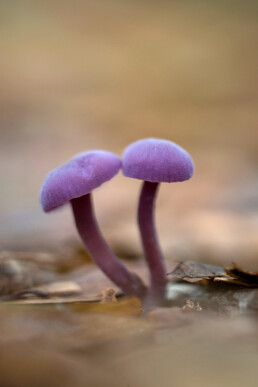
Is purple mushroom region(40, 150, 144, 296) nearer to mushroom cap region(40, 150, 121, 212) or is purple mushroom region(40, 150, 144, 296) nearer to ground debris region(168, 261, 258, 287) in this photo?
mushroom cap region(40, 150, 121, 212)

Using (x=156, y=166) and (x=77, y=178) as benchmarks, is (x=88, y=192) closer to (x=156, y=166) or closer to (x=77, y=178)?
(x=77, y=178)

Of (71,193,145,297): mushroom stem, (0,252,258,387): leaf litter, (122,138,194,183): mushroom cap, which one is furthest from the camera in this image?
(71,193,145,297): mushroom stem

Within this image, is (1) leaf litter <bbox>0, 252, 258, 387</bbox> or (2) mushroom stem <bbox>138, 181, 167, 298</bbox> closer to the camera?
(1) leaf litter <bbox>0, 252, 258, 387</bbox>

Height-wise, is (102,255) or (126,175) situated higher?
(126,175)

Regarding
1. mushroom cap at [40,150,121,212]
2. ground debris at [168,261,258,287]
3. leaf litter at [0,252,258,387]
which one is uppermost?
mushroom cap at [40,150,121,212]

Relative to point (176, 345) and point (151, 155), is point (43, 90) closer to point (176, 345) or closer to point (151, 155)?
point (151, 155)

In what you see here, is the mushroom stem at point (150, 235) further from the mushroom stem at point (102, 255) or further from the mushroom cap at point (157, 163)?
the mushroom cap at point (157, 163)

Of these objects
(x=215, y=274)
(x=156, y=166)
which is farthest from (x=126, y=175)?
(x=215, y=274)

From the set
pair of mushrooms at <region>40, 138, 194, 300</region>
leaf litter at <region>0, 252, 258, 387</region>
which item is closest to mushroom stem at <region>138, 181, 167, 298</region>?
pair of mushrooms at <region>40, 138, 194, 300</region>
